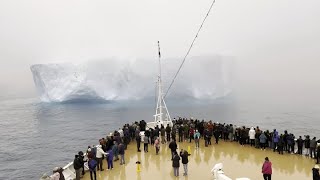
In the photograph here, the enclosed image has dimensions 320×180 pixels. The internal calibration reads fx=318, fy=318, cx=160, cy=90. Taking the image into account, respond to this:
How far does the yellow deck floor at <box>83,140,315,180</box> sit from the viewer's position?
42.8 ft

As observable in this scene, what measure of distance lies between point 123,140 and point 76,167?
16.8 ft

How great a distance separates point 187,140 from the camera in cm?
1877

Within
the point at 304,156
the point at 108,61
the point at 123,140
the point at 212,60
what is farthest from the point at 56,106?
the point at 304,156

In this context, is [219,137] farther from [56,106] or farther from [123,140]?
[56,106]

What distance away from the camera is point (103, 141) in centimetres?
1525

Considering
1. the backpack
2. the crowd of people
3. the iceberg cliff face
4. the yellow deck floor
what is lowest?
the yellow deck floor

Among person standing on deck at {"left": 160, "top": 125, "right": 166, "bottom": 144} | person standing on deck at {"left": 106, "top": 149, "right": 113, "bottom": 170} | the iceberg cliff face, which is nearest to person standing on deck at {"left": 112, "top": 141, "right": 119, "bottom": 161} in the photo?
person standing on deck at {"left": 106, "top": 149, "right": 113, "bottom": 170}

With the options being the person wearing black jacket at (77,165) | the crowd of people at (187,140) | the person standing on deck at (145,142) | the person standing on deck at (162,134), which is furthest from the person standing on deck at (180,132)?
the person wearing black jacket at (77,165)

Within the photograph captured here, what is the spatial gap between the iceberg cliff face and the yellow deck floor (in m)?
41.6

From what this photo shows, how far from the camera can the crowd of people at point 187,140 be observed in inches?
510

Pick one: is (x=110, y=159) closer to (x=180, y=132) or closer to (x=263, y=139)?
(x=180, y=132)

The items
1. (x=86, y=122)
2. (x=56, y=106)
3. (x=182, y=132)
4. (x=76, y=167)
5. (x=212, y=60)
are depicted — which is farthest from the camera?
(x=56, y=106)

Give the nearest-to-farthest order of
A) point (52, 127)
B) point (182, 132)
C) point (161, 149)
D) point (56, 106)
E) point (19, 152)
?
point (161, 149) < point (182, 132) < point (19, 152) < point (52, 127) < point (56, 106)

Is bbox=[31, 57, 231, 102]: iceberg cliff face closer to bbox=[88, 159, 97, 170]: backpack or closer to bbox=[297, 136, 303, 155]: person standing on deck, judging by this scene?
bbox=[297, 136, 303, 155]: person standing on deck
